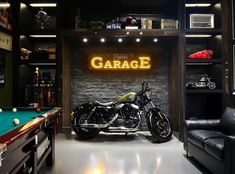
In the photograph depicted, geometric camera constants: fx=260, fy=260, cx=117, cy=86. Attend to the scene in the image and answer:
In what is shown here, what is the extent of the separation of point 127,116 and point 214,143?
2.87 metres

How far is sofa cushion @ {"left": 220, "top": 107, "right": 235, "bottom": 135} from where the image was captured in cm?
409

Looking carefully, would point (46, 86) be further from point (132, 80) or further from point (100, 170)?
point (100, 170)

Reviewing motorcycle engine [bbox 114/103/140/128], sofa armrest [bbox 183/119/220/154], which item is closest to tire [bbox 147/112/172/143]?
motorcycle engine [bbox 114/103/140/128]

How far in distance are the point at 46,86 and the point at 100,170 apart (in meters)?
3.49

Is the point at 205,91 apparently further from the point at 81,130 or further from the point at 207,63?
the point at 81,130

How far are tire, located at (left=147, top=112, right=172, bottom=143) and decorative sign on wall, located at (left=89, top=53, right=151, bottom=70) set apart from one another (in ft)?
5.52

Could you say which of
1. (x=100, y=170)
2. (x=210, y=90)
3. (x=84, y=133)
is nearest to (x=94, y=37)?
(x=84, y=133)

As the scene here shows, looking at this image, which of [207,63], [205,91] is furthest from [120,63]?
[205,91]

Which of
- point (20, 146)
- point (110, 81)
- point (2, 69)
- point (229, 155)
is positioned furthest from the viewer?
point (110, 81)

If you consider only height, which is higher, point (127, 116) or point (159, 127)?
point (127, 116)

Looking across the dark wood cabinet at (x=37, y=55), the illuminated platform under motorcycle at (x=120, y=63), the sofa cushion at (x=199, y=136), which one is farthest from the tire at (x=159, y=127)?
the dark wood cabinet at (x=37, y=55)

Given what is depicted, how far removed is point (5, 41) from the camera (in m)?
5.82

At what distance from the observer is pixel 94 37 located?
251 inches

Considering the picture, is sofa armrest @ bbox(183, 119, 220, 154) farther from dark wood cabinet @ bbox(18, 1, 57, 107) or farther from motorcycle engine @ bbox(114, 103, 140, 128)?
dark wood cabinet @ bbox(18, 1, 57, 107)
